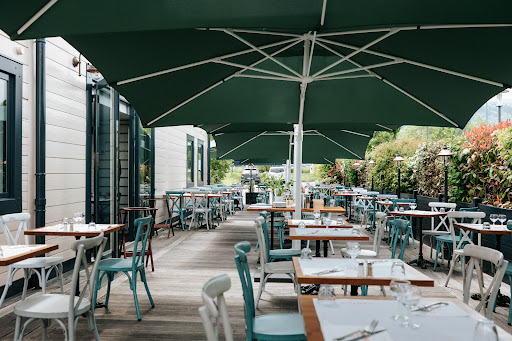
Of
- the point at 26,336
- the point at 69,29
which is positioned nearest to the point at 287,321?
the point at 69,29

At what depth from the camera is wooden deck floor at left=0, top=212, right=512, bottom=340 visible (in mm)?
3738

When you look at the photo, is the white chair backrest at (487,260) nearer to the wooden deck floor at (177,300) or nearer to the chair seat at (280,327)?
the chair seat at (280,327)

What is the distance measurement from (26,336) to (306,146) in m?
7.22

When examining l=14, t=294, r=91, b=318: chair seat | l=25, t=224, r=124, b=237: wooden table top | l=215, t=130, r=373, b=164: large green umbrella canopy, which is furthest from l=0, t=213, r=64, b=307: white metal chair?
l=215, t=130, r=373, b=164: large green umbrella canopy

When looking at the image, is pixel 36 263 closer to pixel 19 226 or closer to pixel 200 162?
pixel 19 226

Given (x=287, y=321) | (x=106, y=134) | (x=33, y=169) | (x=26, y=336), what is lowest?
(x=26, y=336)

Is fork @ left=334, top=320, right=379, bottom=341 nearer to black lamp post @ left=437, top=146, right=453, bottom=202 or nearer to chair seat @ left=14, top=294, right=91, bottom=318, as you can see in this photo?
chair seat @ left=14, top=294, right=91, bottom=318

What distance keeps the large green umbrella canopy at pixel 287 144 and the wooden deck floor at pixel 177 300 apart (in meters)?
2.30

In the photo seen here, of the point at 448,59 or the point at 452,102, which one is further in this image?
the point at 452,102

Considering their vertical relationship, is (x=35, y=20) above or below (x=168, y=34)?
below

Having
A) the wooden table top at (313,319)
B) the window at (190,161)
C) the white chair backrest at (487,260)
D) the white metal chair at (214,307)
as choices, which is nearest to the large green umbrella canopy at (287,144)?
the window at (190,161)

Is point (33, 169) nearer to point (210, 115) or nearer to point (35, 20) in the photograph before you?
point (210, 115)

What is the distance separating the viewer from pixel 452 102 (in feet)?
15.2

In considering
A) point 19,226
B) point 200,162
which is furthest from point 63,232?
point 200,162
